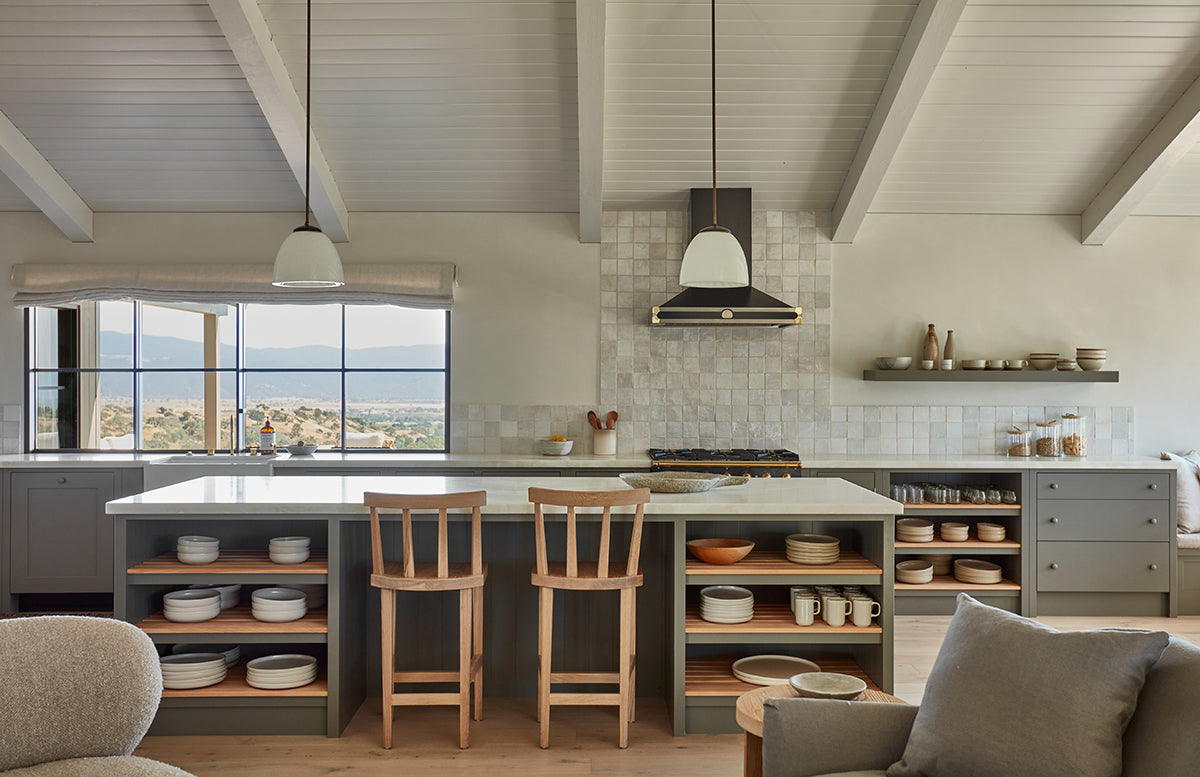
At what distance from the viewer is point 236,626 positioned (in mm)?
3293

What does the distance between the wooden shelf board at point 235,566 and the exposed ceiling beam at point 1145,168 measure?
4.97m

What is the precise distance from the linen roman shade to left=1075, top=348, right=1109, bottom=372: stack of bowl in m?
4.05

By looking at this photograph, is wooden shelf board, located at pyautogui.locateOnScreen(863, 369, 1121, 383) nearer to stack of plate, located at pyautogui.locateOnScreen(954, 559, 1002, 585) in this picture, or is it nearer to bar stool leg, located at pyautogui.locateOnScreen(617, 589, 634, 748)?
stack of plate, located at pyautogui.locateOnScreen(954, 559, 1002, 585)

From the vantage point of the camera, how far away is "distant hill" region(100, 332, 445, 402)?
604 cm

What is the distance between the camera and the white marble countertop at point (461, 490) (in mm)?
3256

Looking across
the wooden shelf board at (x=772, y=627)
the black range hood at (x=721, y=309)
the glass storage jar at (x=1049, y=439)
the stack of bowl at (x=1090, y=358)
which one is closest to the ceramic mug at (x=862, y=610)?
the wooden shelf board at (x=772, y=627)

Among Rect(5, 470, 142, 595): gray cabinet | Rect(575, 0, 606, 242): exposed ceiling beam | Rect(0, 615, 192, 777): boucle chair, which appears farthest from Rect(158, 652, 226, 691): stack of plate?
Rect(575, 0, 606, 242): exposed ceiling beam

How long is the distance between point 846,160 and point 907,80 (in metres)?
0.93

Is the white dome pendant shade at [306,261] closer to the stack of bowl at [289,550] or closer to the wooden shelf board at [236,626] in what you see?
the stack of bowl at [289,550]

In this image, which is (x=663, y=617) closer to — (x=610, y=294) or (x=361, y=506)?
(x=361, y=506)

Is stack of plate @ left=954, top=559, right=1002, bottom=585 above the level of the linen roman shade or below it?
below

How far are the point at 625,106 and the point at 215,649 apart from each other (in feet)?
11.2

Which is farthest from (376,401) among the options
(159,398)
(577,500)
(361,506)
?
(577,500)

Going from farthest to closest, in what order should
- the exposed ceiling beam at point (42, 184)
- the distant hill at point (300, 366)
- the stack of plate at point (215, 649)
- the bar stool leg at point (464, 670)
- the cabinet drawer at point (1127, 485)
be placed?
the distant hill at point (300, 366) < the cabinet drawer at point (1127, 485) < the exposed ceiling beam at point (42, 184) < the stack of plate at point (215, 649) < the bar stool leg at point (464, 670)
